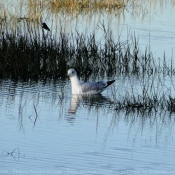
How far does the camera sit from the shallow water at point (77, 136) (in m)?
6.87

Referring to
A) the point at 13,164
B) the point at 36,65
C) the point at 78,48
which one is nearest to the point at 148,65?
the point at 78,48

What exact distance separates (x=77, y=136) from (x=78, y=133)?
0.17 m

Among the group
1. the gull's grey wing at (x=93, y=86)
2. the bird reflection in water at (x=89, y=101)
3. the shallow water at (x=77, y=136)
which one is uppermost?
the shallow water at (x=77, y=136)

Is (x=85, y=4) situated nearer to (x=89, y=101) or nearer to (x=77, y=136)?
(x=89, y=101)

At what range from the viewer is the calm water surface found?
22.6ft

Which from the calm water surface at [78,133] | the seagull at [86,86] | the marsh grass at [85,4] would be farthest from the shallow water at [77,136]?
the marsh grass at [85,4]

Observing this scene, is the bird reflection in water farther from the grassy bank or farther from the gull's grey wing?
the grassy bank

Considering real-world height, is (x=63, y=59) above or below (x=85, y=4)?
above

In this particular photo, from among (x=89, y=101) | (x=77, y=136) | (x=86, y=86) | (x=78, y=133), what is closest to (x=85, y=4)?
(x=86, y=86)

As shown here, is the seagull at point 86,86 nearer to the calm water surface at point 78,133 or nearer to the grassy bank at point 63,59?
the calm water surface at point 78,133

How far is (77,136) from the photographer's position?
26.4 ft

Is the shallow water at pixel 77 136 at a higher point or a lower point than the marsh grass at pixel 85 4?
higher

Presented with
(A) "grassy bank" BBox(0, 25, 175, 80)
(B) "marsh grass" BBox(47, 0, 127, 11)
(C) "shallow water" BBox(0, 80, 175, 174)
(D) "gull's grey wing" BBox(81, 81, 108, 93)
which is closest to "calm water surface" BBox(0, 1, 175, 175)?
(C) "shallow water" BBox(0, 80, 175, 174)

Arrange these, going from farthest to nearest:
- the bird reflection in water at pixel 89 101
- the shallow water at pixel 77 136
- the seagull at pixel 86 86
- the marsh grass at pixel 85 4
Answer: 1. the marsh grass at pixel 85 4
2. the seagull at pixel 86 86
3. the bird reflection in water at pixel 89 101
4. the shallow water at pixel 77 136
